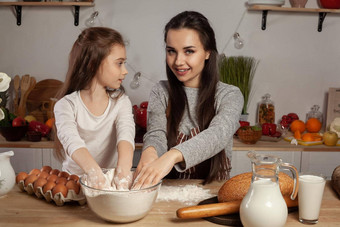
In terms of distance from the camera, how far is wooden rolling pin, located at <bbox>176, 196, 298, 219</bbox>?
104 centimetres

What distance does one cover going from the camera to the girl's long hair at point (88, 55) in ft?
5.06

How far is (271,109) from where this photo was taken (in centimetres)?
291

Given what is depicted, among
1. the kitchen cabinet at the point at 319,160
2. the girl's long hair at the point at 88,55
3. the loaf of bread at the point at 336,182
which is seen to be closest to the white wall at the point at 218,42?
the kitchen cabinet at the point at 319,160

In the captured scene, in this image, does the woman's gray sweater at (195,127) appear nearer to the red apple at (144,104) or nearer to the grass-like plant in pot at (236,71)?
the red apple at (144,104)

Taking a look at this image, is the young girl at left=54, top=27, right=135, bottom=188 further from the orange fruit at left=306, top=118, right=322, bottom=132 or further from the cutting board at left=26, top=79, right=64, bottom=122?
the orange fruit at left=306, top=118, right=322, bottom=132

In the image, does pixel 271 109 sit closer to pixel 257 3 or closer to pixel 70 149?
pixel 257 3

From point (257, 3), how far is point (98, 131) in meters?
1.63

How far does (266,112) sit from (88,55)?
1703 millimetres

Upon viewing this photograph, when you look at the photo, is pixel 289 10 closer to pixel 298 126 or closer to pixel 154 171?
pixel 298 126

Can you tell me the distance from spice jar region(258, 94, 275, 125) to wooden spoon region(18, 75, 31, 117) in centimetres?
166

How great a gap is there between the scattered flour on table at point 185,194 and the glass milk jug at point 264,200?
0.26 meters

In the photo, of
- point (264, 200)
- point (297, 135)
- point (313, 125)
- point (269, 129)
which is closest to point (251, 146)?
point (269, 129)

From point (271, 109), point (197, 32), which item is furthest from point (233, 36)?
point (197, 32)

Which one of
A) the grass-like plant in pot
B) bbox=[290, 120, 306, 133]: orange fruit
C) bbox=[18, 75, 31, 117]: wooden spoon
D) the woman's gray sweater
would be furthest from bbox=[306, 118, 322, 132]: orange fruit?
bbox=[18, 75, 31, 117]: wooden spoon
